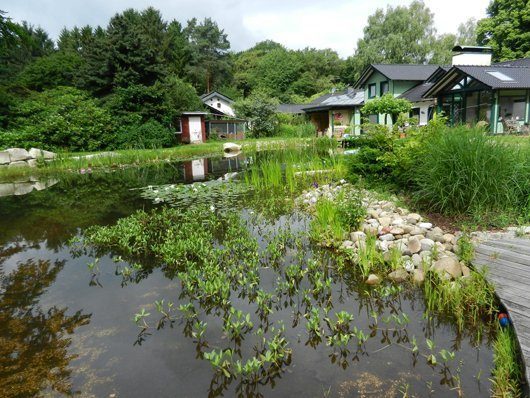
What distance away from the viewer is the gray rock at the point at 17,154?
1496cm

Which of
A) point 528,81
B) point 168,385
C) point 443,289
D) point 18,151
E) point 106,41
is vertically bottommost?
point 168,385

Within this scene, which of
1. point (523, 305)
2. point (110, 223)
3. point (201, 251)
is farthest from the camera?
point (110, 223)

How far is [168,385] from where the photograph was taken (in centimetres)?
256

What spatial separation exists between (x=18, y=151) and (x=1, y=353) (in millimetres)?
15103

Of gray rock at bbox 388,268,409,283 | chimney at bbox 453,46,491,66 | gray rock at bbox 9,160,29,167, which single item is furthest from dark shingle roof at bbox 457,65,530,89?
gray rock at bbox 9,160,29,167

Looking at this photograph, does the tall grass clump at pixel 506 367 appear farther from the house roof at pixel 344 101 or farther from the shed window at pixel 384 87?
the house roof at pixel 344 101

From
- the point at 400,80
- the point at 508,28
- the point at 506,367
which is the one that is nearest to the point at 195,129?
the point at 400,80

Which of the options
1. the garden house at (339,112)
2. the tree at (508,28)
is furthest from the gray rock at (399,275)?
the tree at (508,28)

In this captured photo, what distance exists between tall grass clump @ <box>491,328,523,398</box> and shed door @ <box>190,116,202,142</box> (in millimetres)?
24662

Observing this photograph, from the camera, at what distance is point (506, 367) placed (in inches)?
95.3

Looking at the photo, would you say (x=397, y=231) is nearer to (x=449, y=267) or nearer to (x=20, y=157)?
(x=449, y=267)

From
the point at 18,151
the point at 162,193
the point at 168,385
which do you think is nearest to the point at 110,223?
the point at 162,193

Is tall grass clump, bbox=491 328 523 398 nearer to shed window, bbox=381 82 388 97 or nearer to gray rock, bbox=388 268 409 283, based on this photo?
gray rock, bbox=388 268 409 283

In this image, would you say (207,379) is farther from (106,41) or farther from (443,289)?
(106,41)
